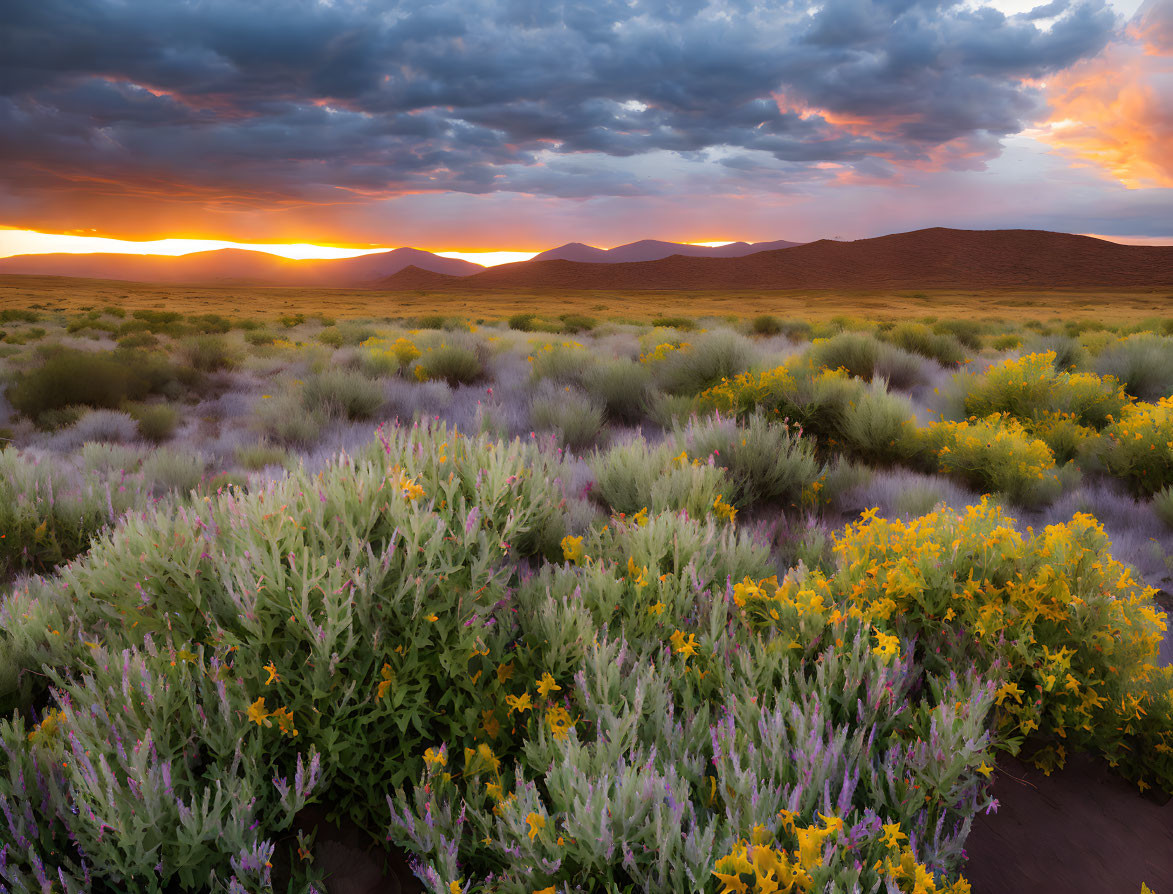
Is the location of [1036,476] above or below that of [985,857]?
above

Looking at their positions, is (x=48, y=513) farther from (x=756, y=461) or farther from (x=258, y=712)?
(x=756, y=461)

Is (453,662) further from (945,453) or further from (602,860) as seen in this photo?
(945,453)

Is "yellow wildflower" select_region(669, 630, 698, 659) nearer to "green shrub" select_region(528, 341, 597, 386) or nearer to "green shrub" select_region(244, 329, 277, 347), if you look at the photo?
"green shrub" select_region(528, 341, 597, 386)

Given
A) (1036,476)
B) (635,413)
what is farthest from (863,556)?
(635,413)

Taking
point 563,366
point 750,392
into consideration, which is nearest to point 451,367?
point 563,366

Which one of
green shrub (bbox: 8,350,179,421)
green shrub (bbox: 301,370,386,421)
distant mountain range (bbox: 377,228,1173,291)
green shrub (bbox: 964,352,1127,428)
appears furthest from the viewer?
distant mountain range (bbox: 377,228,1173,291)

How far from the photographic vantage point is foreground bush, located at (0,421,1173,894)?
178 cm

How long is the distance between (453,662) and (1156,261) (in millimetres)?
111422

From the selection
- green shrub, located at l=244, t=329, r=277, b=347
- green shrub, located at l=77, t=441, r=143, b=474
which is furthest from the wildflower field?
green shrub, located at l=244, t=329, r=277, b=347

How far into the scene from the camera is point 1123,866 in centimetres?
215

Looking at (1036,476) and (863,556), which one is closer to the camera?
(863,556)

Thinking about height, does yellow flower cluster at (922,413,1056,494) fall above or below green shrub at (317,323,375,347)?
below

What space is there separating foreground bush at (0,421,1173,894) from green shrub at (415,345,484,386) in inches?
294

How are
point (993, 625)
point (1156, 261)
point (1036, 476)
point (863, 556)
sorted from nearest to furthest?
1. point (993, 625)
2. point (863, 556)
3. point (1036, 476)
4. point (1156, 261)
